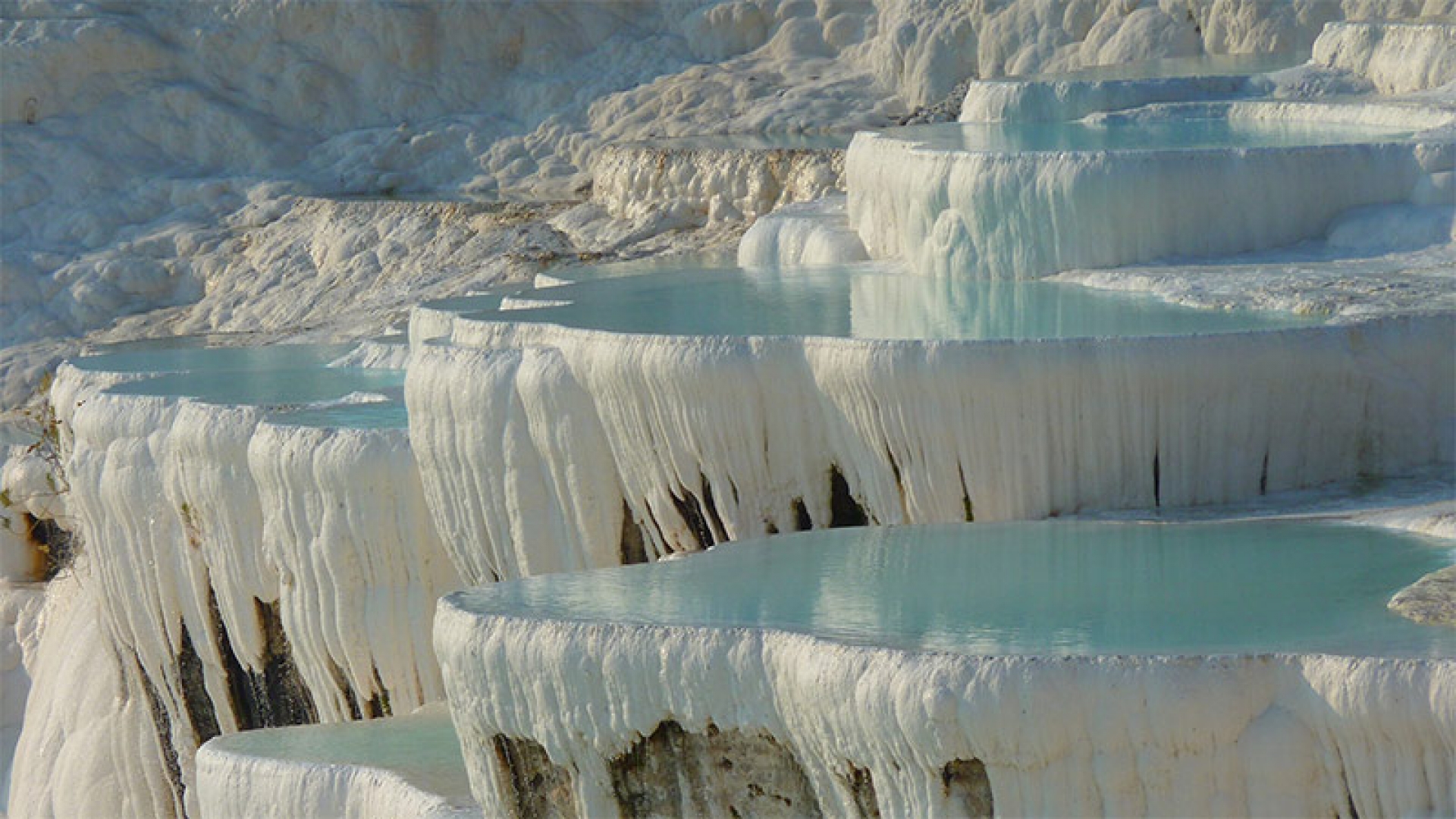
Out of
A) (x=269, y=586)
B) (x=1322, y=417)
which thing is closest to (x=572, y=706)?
(x=1322, y=417)

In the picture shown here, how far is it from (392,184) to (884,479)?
1276cm

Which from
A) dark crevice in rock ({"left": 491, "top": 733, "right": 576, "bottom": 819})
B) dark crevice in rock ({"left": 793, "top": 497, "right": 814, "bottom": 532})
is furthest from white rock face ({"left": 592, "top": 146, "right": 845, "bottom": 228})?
dark crevice in rock ({"left": 491, "top": 733, "right": 576, "bottom": 819})

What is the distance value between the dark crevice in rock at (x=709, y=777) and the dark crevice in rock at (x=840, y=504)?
178cm

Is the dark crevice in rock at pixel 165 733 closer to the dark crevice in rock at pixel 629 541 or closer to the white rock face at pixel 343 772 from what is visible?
the white rock face at pixel 343 772

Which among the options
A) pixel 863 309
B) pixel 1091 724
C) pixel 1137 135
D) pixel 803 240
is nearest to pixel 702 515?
pixel 863 309

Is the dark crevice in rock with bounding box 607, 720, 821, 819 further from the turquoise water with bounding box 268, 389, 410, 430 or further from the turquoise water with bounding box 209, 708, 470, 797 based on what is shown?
the turquoise water with bounding box 268, 389, 410, 430

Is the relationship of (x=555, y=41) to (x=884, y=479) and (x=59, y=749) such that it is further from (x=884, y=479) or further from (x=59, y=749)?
(x=884, y=479)

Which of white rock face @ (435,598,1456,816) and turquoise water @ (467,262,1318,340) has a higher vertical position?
turquoise water @ (467,262,1318,340)

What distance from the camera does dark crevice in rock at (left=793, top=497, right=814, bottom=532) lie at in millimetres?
8945

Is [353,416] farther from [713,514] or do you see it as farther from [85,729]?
[85,729]

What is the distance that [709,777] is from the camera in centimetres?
718

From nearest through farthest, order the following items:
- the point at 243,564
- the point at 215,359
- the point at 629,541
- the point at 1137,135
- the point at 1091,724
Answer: the point at 1091,724, the point at 629,541, the point at 243,564, the point at 215,359, the point at 1137,135

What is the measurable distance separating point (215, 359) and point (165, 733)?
188 cm

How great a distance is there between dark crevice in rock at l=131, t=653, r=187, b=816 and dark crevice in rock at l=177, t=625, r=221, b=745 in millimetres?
285
